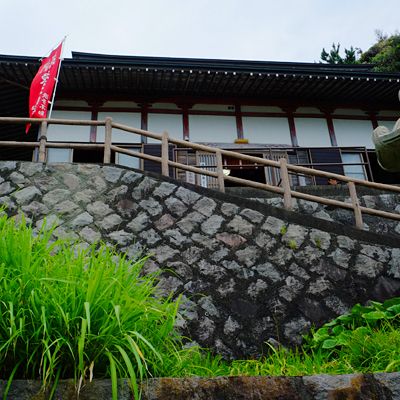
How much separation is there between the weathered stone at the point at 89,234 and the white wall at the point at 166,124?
5339mm

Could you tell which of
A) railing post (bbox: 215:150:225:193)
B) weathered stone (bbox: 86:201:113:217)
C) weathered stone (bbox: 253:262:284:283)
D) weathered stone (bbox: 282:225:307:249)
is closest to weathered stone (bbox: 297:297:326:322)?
weathered stone (bbox: 253:262:284:283)

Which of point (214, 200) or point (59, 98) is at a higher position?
point (59, 98)

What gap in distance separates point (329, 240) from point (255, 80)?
5.83 meters

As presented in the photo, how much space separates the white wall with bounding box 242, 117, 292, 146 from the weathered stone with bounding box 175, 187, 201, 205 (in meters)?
5.18

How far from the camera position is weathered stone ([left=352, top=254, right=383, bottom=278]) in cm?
531

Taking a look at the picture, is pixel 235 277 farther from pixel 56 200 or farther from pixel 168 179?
pixel 56 200

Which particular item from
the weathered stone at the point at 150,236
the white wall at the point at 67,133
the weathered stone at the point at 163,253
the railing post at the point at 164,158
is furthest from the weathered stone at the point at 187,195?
the white wall at the point at 67,133

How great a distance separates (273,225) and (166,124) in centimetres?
581

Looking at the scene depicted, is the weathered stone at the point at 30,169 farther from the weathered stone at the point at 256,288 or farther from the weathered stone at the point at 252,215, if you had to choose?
the weathered stone at the point at 256,288

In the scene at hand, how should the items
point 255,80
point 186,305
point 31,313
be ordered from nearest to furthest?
point 31,313 → point 186,305 → point 255,80

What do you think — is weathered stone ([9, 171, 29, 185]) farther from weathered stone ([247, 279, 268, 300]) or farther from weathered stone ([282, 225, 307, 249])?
weathered stone ([282, 225, 307, 249])

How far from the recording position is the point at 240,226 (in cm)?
558

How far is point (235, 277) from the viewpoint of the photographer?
5.15 meters

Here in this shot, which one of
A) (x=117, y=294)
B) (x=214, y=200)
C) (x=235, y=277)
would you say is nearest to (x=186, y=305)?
(x=235, y=277)
